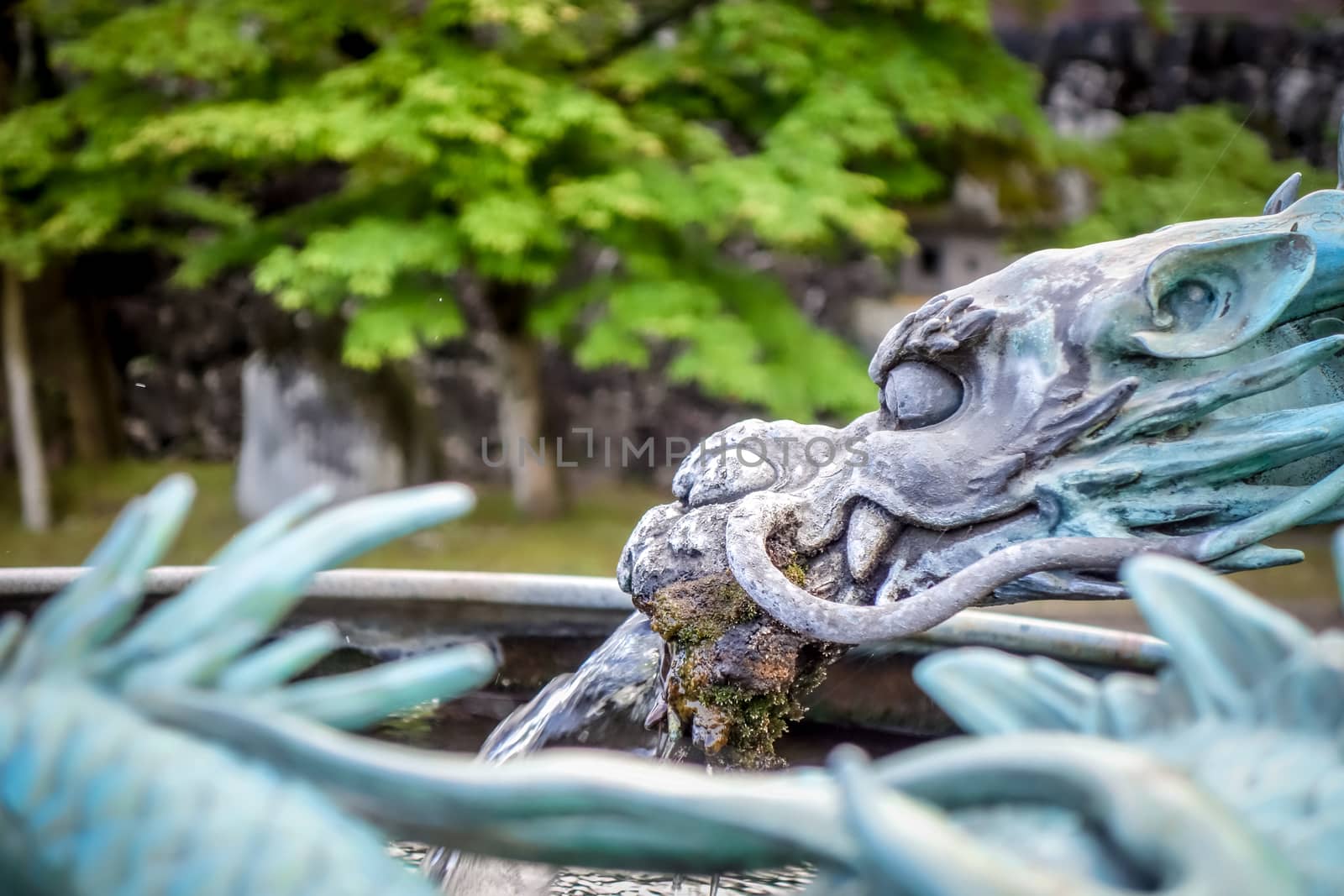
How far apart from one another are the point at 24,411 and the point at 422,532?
88.6 inches

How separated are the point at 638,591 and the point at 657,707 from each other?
20cm

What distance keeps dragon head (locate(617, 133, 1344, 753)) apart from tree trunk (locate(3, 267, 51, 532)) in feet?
20.1

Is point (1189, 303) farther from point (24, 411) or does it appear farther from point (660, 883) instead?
point (24, 411)

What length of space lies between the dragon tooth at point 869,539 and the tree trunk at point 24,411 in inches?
246

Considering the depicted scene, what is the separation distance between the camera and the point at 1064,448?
152 centimetres

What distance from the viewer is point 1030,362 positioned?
1538 millimetres

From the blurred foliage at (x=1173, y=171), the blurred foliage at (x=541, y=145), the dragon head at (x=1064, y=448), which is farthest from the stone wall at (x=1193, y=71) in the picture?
the dragon head at (x=1064, y=448)

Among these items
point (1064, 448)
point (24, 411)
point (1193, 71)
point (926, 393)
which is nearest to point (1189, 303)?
point (1064, 448)

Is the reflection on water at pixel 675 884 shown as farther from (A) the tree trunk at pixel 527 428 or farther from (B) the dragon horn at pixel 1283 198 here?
(A) the tree trunk at pixel 527 428

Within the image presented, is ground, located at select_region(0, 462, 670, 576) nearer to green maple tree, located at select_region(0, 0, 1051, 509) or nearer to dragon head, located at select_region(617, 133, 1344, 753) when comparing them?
green maple tree, located at select_region(0, 0, 1051, 509)

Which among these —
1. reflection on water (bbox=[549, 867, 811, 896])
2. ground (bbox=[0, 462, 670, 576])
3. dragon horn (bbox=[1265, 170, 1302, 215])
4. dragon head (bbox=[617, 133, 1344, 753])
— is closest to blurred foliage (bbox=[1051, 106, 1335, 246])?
ground (bbox=[0, 462, 670, 576])

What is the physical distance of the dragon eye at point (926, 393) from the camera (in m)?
1.61

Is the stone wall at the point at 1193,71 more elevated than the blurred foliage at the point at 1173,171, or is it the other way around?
the stone wall at the point at 1193,71

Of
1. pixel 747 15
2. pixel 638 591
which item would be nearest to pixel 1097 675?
pixel 638 591
